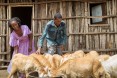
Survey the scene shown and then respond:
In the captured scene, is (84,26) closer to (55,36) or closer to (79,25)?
(79,25)

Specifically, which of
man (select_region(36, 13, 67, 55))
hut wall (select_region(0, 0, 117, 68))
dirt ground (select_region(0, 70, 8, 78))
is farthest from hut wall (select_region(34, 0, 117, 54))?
man (select_region(36, 13, 67, 55))

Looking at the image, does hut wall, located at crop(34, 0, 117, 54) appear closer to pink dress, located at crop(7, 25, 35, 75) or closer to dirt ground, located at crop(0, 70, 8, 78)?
dirt ground, located at crop(0, 70, 8, 78)

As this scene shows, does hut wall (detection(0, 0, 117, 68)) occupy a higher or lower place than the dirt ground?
higher

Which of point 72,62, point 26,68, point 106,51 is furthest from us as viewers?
point 106,51

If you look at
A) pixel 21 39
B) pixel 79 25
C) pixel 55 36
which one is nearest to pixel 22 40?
pixel 21 39

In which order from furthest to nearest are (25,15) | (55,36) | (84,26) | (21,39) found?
(25,15) → (84,26) → (55,36) → (21,39)

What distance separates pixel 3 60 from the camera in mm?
11312

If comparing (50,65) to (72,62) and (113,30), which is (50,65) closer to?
(72,62)

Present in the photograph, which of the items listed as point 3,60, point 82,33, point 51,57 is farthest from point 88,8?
point 51,57

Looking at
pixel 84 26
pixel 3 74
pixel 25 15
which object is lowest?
pixel 3 74

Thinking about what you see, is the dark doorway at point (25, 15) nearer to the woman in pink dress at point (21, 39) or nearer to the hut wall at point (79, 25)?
the hut wall at point (79, 25)

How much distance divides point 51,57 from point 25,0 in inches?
288

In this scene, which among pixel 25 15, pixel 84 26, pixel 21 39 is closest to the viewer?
pixel 21 39

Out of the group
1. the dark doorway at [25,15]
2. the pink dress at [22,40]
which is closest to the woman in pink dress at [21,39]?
the pink dress at [22,40]
